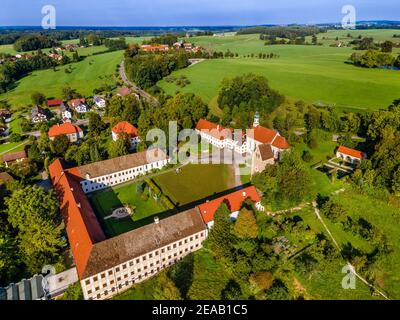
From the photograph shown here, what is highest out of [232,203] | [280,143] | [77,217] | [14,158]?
[280,143]

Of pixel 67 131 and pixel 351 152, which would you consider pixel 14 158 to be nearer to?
pixel 67 131

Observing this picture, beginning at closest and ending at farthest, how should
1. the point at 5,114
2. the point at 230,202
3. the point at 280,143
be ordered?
the point at 230,202 < the point at 280,143 < the point at 5,114

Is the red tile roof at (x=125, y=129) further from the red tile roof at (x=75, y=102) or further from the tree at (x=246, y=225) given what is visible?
the tree at (x=246, y=225)

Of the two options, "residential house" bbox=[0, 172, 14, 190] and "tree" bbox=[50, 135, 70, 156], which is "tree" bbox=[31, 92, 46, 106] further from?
"residential house" bbox=[0, 172, 14, 190]

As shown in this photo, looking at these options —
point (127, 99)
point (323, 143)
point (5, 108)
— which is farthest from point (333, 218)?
point (5, 108)

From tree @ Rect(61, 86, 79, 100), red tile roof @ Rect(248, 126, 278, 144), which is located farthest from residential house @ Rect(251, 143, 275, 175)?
tree @ Rect(61, 86, 79, 100)

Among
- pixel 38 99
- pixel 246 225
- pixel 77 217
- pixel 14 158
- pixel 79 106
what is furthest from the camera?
pixel 38 99

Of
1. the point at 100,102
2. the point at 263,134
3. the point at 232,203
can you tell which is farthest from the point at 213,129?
the point at 100,102
